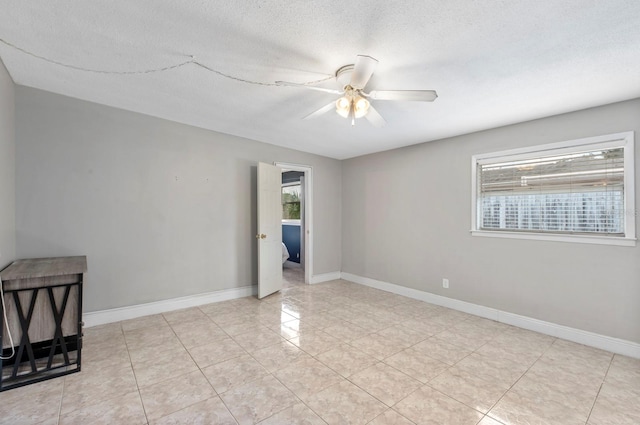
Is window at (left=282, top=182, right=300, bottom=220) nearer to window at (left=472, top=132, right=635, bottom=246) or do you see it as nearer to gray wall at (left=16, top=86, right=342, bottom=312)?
gray wall at (left=16, top=86, right=342, bottom=312)

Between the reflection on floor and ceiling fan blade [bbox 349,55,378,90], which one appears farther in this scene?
the reflection on floor

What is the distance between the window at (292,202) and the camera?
290 inches

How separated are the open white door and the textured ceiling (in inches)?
56.7

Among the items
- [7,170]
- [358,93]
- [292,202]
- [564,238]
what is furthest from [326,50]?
[292,202]

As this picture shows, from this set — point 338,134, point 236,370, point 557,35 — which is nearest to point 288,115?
point 338,134

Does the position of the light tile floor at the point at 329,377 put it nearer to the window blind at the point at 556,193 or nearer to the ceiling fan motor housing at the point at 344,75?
the window blind at the point at 556,193

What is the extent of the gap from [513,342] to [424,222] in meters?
1.84

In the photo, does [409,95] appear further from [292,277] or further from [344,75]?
[292,277]

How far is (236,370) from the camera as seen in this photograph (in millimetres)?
2303

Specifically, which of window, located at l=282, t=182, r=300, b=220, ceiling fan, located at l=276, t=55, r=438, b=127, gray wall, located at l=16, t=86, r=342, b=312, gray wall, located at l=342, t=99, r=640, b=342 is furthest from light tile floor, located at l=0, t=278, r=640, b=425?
window, located at l=282, t=182, r=300, b=220

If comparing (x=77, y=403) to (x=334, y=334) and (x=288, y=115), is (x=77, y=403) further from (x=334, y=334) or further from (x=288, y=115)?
(x=288, y=115)

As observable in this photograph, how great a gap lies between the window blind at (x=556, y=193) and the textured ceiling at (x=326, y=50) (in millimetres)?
585

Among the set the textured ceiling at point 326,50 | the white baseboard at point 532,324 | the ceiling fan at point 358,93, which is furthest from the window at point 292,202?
the ceiling fan at point 358,93

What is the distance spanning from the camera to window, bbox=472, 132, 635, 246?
2.69 m
